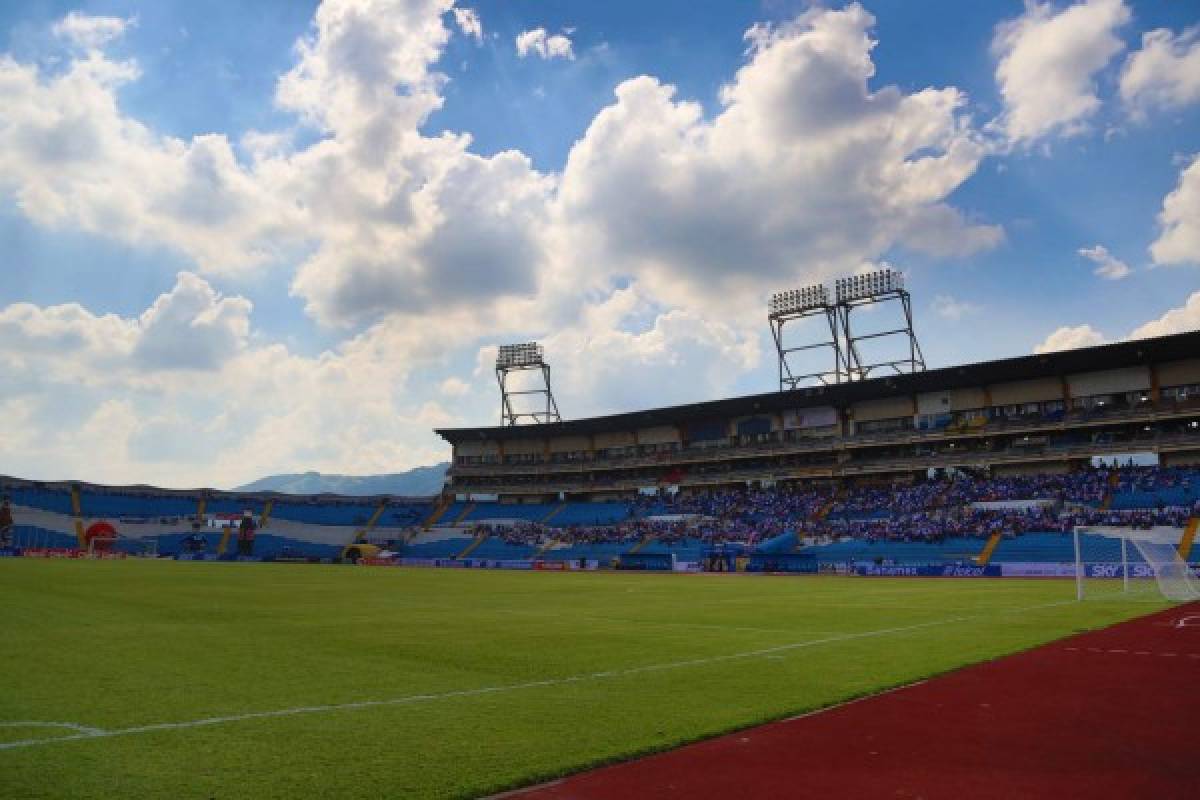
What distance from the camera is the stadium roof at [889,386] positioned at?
60156 mm

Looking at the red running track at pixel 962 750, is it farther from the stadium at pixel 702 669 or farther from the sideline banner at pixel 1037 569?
the sideline banner at pixel 1037 569

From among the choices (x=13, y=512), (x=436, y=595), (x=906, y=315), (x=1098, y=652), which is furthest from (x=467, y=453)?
(x=1098, y=652)

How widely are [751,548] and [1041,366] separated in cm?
2772

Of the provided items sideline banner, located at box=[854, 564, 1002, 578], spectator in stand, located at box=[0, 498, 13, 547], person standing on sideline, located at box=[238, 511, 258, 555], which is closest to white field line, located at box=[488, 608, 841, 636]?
sideline banner, located at box=[854, 564, 1002, 578]

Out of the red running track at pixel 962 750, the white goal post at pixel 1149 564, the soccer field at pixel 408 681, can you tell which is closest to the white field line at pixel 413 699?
the soccer field at pixel 408 681

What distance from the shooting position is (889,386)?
242 feet

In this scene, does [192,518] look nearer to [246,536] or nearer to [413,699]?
[246,536]

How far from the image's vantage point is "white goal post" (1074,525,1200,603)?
28.7m

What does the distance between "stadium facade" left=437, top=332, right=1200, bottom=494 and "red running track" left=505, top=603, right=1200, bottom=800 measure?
57.5m

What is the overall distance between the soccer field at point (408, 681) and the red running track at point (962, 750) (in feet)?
1.73

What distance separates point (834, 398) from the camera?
258 ft

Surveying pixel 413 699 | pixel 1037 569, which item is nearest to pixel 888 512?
pixel 1037 569

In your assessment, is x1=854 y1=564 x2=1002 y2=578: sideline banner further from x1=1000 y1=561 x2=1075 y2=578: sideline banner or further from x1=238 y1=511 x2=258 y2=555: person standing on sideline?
x1=238 y1=511 x2=258 y2=555: person standing on sideline

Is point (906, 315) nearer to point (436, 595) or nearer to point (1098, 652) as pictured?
point (436, 595)
